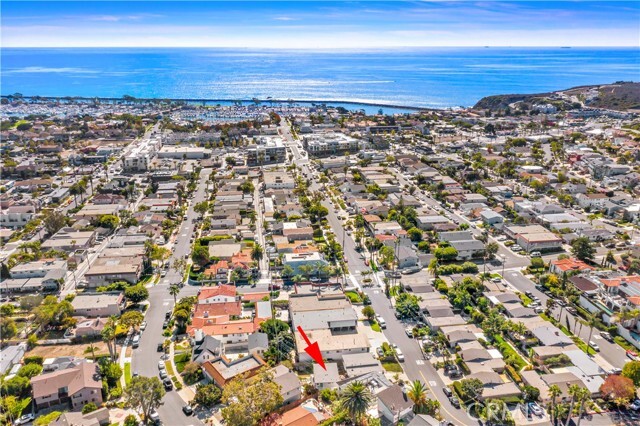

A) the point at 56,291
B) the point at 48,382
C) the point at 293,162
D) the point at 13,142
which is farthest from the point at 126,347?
the point at 13,142

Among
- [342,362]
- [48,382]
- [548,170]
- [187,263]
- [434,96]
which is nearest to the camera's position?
[48,382]

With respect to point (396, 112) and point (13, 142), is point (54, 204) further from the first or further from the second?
point (396, 112)

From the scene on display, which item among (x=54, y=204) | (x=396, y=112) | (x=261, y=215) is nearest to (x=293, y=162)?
(x=261, y=215)

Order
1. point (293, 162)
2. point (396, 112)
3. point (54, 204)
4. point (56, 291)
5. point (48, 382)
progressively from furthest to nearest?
point (396, 112), point (293, 162), point (54, 204), point (56, 291), point (48, 382)

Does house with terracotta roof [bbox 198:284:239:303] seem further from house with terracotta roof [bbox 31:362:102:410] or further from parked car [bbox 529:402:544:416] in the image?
parked car [bbox 529:402:544:416]

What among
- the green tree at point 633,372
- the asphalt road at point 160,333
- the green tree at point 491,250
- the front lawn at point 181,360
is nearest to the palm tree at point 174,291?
the asphalt road at point 160,333

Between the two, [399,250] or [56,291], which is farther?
[399,250]
